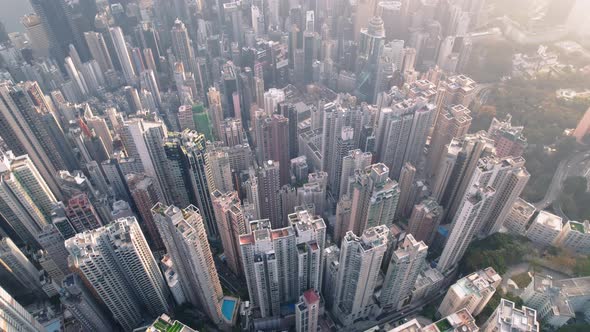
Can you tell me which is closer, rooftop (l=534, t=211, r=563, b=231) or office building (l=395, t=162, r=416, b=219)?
rooftop (l=534, t=211, r=563, b=231)

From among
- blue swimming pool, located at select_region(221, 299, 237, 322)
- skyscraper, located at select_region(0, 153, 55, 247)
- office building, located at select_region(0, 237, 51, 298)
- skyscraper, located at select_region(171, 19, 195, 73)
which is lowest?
blue swimming pool, located at select_region(221, 299, 237, 322)

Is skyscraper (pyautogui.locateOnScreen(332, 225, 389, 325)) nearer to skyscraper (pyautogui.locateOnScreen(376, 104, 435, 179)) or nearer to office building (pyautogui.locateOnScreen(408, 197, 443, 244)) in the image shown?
office building (pyautogui.locateOnScreen(408, 197, 443, 244))

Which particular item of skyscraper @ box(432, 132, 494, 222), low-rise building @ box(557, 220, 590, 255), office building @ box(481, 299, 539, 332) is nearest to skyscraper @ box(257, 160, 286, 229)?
skyscraper @ box(432, 132, 494, 222)

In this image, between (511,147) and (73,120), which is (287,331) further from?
(73,120)

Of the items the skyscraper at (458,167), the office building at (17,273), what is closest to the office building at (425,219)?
the skyscraper at (458,167)

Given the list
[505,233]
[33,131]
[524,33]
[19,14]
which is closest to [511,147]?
[505,233]

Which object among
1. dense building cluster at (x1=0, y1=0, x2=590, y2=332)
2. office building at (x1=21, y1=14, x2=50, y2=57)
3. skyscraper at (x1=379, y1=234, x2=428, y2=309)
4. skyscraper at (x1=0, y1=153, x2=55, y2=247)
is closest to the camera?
dense building cluster at (x1=0, y1=0, x2=590, y2=332)

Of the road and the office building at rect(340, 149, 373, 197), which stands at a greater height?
the office building at rect(340, 149, 373, 197)
